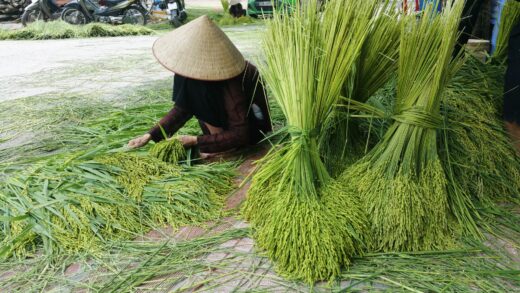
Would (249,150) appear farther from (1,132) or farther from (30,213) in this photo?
(1,132)

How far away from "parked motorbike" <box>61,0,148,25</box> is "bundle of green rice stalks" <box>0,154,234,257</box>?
32.9 ft

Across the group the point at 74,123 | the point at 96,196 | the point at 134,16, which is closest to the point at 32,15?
the point at 134,16

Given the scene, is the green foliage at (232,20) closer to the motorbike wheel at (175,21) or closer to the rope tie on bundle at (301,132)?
the motorbike wheel at (175,21)

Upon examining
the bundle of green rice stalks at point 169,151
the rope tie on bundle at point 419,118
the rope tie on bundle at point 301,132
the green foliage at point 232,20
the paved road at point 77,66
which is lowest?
the paved road at point 77,66

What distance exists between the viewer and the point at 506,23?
2740 millimetres

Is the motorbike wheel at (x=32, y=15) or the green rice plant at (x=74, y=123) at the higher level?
the motorbike wheel at (x=32, y=15)

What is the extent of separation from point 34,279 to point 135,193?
0.55 metres

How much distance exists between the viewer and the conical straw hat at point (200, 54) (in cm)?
222

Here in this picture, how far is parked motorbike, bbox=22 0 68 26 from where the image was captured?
11.0m

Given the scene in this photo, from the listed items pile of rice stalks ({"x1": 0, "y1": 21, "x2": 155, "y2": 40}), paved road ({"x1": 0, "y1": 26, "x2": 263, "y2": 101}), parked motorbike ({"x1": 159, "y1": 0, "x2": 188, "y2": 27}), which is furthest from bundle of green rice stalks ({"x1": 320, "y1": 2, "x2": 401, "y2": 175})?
parked motorbike ({"x1": 159, "y1": 0, "x2": 188, "y2": 27})

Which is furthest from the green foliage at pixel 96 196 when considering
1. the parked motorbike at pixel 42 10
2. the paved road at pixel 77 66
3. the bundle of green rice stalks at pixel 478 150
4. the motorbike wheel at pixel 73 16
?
the parked motorbike at pixel 42 10

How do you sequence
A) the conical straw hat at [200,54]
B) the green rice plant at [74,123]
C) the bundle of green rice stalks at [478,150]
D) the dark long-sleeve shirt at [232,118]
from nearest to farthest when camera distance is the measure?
the bundle of green rice stalks at [478,150] < the conical straw hat at [200,54] < the dark long-sleeve shirt at [232,118] < the green rice plant at [74,123]

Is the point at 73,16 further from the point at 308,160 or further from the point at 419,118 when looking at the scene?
the point at 419,118

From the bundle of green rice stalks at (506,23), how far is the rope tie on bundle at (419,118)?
4.55ft
